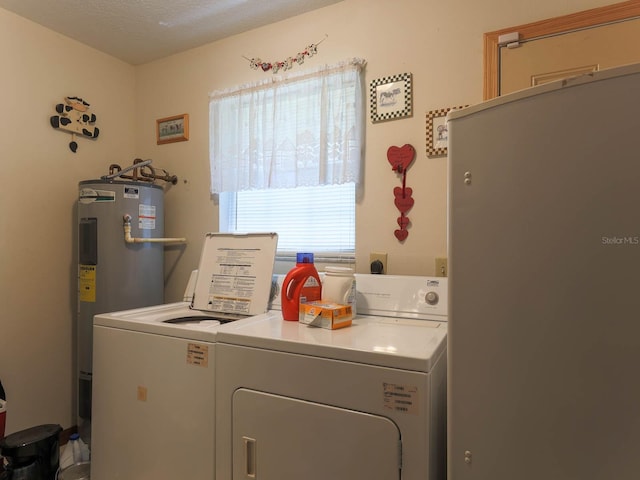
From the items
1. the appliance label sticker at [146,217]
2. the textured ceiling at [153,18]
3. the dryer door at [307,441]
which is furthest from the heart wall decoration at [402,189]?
the appliance label sticker at [146,217]

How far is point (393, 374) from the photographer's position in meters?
1.08

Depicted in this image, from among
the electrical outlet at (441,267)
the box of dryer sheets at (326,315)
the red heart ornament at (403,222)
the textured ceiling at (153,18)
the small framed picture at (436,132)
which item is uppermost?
the textured ceiling at (153,18)

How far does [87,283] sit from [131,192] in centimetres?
59

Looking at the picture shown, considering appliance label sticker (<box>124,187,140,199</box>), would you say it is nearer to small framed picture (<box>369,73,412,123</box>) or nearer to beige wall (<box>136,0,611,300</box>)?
beige wall (<box>136,0,611,300</box>)

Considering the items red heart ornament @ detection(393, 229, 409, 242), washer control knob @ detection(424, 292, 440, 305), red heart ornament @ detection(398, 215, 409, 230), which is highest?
red heart ornament @ detection(398, 215, 409, 230)

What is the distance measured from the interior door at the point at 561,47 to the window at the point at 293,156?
0.67m

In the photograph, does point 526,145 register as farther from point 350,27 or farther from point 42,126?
point 42,126

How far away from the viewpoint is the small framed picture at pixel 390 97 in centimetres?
197

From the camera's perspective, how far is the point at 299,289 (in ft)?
5.39

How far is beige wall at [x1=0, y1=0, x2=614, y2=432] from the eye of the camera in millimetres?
1904

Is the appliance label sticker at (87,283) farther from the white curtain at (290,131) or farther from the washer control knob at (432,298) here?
the washer control knob at (432,298)

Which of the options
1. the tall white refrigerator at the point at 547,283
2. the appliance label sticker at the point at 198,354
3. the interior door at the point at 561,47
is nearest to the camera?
the tall white refrigerator at the point at 547,283

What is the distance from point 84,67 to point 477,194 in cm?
281

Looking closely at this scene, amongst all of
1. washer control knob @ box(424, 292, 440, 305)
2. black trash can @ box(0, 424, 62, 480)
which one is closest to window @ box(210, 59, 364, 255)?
washer control knob @ box(424, 292, 440, 305)
